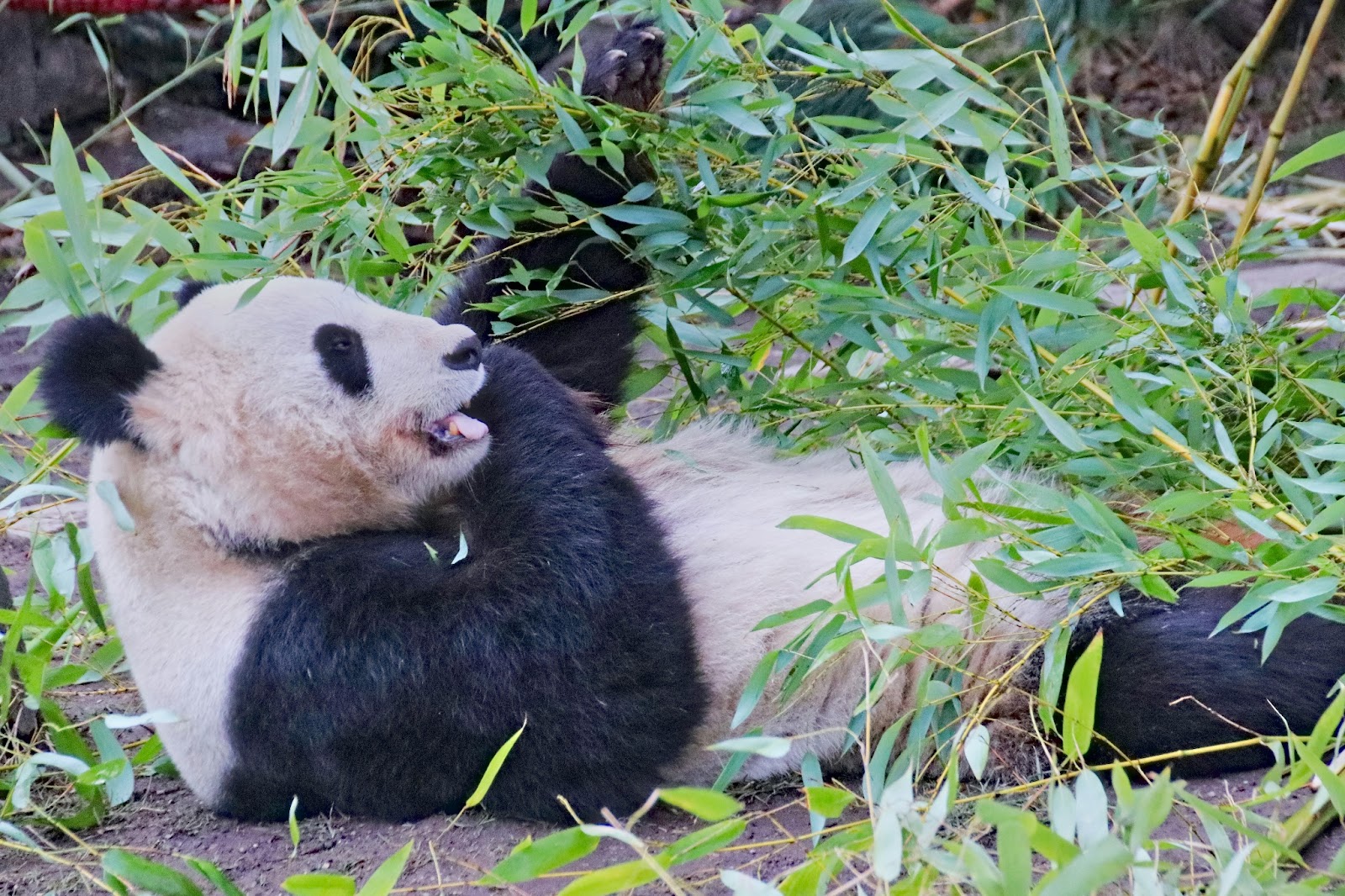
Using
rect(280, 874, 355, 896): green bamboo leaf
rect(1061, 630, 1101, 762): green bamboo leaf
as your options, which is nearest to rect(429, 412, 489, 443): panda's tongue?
rect(280, 874, 355, 896): green bamboo leaf

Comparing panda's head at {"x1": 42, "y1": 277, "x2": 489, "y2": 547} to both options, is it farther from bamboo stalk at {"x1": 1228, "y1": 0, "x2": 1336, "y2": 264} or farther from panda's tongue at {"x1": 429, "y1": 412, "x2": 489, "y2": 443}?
bamboo stalk at {"x1": 1228, "y1": 0, "x2": 1336, "y2": 264}

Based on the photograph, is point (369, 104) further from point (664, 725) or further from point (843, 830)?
point (843, 830)

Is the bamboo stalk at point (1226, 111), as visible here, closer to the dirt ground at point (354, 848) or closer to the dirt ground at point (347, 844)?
the dirt ground at point (347, 844)

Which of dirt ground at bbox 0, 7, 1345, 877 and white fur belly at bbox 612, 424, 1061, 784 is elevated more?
white fur belly at bbox 612, 424, 1061, 784

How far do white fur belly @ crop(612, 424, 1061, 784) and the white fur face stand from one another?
45 cm

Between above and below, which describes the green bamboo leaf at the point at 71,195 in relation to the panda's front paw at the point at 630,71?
below

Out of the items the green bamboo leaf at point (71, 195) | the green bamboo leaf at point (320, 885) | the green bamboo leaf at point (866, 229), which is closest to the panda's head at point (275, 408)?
the green bamboo leaf at point (71, 195)

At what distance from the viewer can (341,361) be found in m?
2.15

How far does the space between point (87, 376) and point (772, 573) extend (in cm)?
114

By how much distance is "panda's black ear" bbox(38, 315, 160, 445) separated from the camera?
6.41 feet

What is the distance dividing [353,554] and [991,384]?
1167 mm

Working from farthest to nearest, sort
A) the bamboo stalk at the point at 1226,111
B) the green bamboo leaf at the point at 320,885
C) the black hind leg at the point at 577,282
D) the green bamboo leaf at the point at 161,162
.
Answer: the bamboo stalk at the point at 1226,111, the black hind leg at the point at 577,282, the green bamboo leaf at the point at 161,162, the green bamboo leaf at the point at 320,885

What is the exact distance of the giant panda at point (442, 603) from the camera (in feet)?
6.31

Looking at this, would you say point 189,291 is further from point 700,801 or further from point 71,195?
point 700,801
